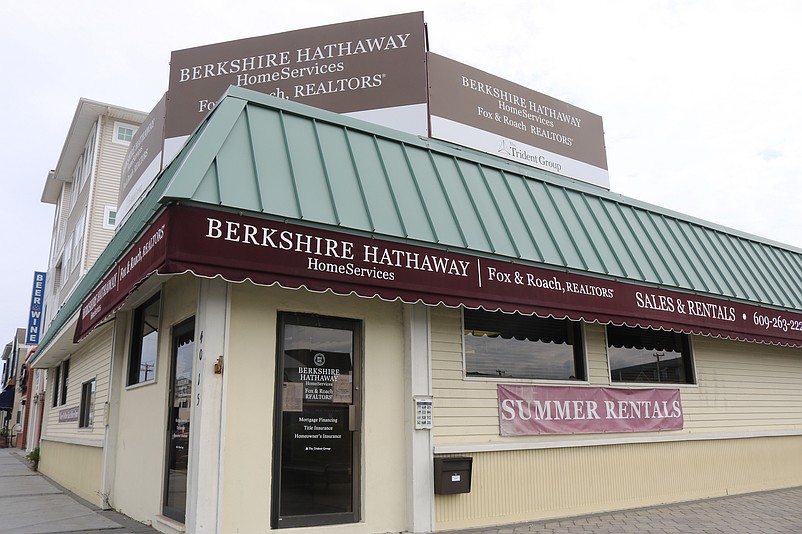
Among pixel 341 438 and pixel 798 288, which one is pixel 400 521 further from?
pixel 798 288

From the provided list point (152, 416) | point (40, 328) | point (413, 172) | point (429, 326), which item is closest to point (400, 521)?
point (429, 326)

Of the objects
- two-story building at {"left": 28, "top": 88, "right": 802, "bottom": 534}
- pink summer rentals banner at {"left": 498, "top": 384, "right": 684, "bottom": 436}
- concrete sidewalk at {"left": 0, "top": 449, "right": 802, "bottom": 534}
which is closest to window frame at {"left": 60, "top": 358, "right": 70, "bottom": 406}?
concrete sidewalk at {"left": 0, "top": 449, "right": 802, "bottom": 534}

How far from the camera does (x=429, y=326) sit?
7531mm

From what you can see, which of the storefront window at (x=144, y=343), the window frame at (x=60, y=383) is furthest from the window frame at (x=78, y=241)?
the storefront window at (x=144, y=343)

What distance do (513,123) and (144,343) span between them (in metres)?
7.31

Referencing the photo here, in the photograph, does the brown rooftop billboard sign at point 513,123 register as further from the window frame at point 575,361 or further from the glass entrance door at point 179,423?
the glass entrance door at point 179,423

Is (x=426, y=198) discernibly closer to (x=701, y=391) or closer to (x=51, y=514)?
(x=701, y=391)

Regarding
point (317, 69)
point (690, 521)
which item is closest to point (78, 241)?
point (317, 69)

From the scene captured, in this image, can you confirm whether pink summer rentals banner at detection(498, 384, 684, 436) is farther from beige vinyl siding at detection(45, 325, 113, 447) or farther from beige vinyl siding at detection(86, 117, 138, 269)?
beige vinyl siding at detection(86, 117, 138, 269)

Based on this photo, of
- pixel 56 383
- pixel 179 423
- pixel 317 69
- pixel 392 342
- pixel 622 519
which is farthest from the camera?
pixel 56 383

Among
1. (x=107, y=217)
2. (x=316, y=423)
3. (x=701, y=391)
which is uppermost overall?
(x=107, y=217)

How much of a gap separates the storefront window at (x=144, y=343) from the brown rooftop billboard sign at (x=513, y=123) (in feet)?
16.8

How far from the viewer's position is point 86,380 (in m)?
11.9

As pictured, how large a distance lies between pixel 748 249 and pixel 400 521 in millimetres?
8906
